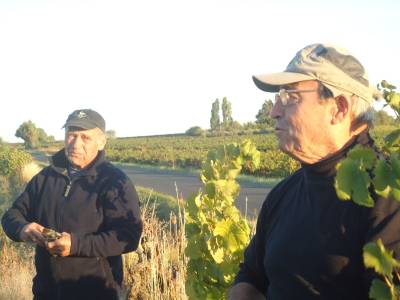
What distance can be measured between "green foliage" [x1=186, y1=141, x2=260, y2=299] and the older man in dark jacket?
1.88 feet

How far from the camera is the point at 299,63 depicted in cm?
222

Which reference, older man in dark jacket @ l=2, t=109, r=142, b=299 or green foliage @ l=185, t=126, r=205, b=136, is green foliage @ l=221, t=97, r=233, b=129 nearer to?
green foliage @ l=185, t=126, r=205, b=136

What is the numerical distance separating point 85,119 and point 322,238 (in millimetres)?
2325

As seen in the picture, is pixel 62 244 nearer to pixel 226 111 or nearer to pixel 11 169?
pixel 11 169

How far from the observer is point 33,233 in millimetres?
3479

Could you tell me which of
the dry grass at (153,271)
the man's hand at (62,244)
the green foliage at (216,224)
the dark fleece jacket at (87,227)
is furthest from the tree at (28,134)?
the green foliage at (216,224)

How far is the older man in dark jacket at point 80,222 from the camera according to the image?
11.4 feet

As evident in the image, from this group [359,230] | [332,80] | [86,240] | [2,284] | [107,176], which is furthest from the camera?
[2,284]

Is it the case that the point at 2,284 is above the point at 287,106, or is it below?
below

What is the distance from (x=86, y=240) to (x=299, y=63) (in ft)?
6.23

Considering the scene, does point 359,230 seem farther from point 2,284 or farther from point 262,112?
point 262,112

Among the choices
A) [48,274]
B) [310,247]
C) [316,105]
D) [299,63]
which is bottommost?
[48,274]

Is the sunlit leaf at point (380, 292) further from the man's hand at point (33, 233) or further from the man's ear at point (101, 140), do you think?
the man's ear at point (101, 140)

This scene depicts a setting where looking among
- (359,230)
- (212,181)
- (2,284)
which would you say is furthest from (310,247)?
(2,284)
